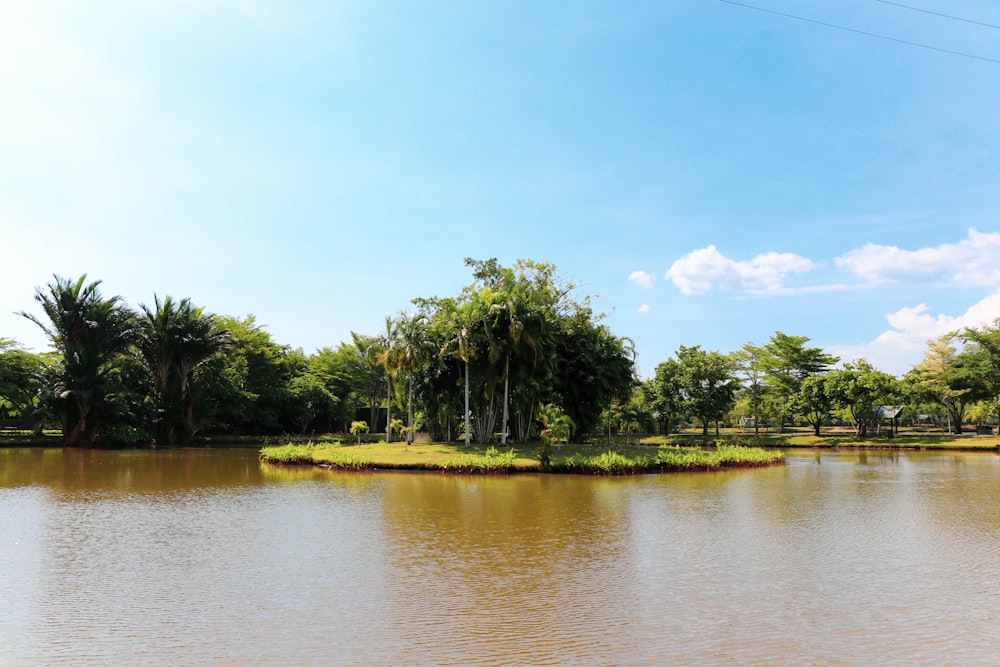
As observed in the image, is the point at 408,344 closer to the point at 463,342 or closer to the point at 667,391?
the point at 463,342

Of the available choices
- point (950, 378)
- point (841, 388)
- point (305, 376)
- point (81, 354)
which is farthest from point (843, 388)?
point (81, 354)

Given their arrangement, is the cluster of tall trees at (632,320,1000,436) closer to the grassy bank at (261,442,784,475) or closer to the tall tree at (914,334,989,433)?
the tall tree at (914,334,989,433)

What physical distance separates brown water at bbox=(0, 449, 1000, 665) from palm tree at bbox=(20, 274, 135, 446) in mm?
23636

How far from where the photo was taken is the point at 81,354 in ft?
129

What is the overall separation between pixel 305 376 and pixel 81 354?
52.8 ft

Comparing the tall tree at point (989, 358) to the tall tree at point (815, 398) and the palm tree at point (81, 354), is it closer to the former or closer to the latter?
the tall tree at point (815, 398)

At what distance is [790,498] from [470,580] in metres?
12.4

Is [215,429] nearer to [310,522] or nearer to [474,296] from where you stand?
[474,296]

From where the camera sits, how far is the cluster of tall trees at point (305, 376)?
102 ft

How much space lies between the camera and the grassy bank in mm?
24250

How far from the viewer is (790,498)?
17938 mm

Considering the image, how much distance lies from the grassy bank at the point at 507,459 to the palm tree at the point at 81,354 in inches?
664

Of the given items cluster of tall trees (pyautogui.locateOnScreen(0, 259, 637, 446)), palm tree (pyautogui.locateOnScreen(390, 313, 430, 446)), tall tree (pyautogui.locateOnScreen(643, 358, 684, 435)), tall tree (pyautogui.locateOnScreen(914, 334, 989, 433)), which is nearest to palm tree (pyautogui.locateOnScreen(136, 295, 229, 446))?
cluster of tall trees (pyautogui.locateOnScreen(0, 259, 637, 446))

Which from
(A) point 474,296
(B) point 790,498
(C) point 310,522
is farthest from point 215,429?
(B) point 790,498
